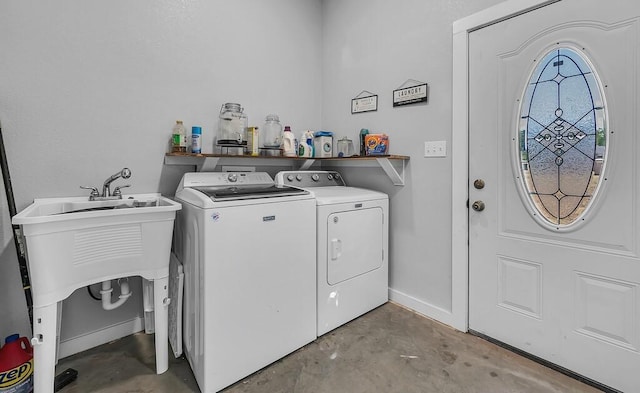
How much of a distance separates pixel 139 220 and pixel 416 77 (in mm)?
2027

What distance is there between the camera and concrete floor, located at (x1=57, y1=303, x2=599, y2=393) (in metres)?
1.53

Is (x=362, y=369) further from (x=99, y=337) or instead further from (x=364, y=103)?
(x=364, y=103)

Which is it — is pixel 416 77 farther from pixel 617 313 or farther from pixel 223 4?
pixel 617 313

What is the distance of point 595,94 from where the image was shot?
149 cm

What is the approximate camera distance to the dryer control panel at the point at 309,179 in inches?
92.4

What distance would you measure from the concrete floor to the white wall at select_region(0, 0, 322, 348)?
308 millimetres

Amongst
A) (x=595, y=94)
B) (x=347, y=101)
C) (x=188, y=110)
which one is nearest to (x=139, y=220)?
(x=188, y=110)

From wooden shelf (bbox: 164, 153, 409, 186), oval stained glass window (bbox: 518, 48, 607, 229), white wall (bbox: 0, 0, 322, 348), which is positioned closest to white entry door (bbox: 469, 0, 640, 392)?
oval stained glass window (bbox: 518, 48, 607, 229)

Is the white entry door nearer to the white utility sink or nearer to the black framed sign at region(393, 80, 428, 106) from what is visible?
the black framed sign at region(393, 80, 428, 106)

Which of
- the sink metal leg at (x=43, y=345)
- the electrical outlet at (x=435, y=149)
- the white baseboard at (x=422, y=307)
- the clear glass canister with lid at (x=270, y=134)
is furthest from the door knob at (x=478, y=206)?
the sink metal leg at (x=43, y=345)

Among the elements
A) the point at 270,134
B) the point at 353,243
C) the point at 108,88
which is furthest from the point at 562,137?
the point at 108,88

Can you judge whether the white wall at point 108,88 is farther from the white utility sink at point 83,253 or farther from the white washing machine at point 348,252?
the white washing machine at point 348,252

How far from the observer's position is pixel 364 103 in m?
2.60

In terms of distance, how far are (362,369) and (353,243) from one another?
30.5 inches
